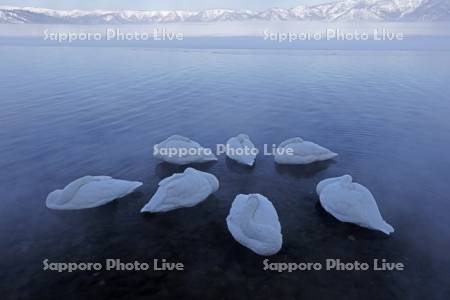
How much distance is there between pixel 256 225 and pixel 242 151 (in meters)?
8.96

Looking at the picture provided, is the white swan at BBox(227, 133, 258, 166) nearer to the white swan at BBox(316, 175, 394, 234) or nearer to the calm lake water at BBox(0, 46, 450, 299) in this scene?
the calm lake water at BBox(0, 46, 450, 299)

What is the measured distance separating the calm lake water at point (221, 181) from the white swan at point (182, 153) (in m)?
0.74

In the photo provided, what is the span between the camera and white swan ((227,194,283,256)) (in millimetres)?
15727

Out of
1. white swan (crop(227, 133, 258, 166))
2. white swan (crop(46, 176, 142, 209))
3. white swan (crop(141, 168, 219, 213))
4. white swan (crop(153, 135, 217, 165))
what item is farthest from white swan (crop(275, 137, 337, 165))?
white swan (crop(46, 176, 142, 209))

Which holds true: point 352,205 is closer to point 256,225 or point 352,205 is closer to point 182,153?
point 256,225

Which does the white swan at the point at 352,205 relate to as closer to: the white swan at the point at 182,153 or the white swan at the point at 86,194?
the white swan at the point at 182,153

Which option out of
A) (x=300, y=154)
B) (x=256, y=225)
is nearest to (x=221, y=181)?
(x=300, y=154)

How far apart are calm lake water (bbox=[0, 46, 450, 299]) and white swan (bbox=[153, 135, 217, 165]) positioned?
745mm

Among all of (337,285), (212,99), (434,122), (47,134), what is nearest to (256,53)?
(212,99)

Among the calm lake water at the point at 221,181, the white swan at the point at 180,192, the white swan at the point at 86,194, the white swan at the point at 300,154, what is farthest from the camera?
the white swan at the point at 300,154

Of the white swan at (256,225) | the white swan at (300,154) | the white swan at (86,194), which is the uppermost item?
the white swan at (300,154)

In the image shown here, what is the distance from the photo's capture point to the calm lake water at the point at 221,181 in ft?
47.5

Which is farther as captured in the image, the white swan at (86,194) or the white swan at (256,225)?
the white swan at (86,194)

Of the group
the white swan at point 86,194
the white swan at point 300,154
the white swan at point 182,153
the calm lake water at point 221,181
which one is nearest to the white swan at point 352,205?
the calm lake water at point 221,181
